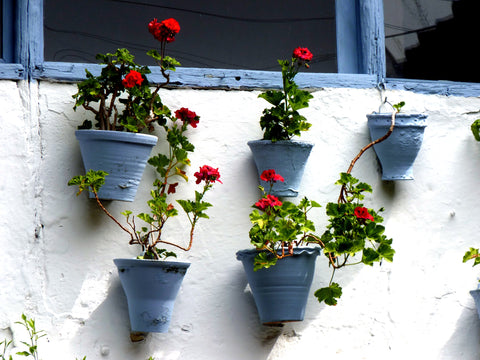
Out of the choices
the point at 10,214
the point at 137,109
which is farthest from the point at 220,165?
the point at 10,214

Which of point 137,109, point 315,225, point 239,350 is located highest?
point 137,109

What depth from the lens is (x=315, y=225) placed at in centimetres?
323

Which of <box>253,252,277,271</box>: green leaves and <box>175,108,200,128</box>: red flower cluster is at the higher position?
<box>175,108,200,128</box>: red flower cluster

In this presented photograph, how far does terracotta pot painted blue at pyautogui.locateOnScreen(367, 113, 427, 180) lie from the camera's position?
321cm

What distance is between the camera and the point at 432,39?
12.0 feet

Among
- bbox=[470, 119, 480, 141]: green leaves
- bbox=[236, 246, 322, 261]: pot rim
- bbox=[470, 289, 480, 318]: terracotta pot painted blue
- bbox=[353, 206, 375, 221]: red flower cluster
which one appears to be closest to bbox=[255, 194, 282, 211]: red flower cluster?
bbox=[236, 246, 322, 261]: pot rim

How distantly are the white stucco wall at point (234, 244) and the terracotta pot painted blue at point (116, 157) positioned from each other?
13cm

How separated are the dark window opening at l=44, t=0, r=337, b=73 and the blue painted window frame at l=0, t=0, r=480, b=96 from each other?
0.56ft

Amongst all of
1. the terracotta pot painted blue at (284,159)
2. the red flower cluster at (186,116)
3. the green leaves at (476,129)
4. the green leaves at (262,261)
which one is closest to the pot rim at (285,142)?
the terracotta pot painted blue at (284,159)

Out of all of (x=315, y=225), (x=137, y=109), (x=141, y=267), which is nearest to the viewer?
(x=141, y=267)

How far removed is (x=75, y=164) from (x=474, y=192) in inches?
64.6

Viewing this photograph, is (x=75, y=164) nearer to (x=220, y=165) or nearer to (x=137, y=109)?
(x=137, y=109)

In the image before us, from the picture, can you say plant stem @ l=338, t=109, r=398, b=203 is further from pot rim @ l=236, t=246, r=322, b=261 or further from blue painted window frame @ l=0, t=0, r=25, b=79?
blue painted window frame @ l=0, t=0, r=25, b=79

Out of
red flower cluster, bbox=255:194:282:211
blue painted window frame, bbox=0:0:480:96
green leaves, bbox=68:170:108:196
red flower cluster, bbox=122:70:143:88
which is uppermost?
blue painted window frame, bbox=0:0:480:96
